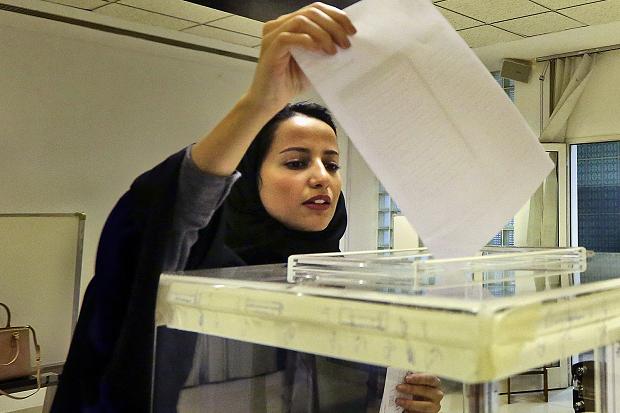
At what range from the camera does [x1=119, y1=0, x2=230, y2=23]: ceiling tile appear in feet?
11.0

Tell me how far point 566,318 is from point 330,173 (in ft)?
1.57

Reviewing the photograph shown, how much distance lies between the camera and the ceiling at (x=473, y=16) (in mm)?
3246

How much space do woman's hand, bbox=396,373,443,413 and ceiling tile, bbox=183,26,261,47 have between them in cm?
348

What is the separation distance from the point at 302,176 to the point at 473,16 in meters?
3.00

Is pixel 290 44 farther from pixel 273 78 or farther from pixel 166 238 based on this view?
pixel 166 238

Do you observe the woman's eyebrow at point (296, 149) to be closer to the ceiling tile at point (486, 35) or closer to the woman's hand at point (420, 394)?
the woman's hand at point (420, 394)

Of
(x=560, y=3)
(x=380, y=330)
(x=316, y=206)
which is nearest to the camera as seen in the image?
(x=380, y=330)

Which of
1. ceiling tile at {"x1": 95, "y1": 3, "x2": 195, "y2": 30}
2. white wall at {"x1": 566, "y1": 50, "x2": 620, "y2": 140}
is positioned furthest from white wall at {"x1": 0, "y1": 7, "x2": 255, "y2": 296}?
white wall at {"x1": 566, "y1": 50, "x2": 620, "y2": 140}

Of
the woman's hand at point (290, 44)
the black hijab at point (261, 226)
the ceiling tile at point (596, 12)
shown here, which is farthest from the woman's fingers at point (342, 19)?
the ceiling tile at point (596, 12)

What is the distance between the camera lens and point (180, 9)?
3457mm

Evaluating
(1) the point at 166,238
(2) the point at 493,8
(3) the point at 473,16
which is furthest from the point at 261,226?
(3) the point at 473,16

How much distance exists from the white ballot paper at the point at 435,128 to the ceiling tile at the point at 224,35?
352 cm

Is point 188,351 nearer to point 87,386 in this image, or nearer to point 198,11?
point 87,386

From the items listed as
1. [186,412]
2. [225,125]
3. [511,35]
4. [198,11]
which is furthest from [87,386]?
[511,35]
